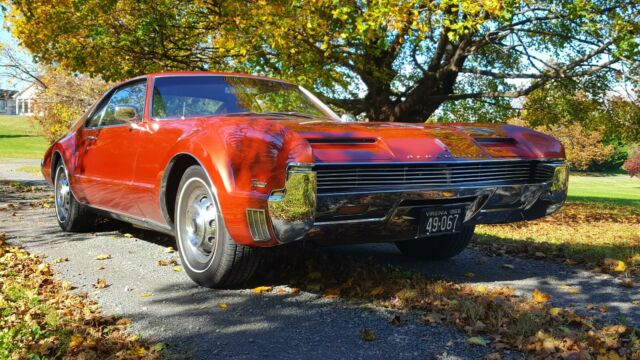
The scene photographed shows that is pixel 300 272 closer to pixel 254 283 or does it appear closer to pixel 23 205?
pixel 254 283

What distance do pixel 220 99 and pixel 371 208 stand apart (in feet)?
6.26

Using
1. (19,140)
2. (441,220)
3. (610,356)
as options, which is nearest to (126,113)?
(441,220)

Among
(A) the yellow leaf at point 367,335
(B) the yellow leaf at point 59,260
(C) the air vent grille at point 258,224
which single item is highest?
(C) the air vent grille at point 258,224

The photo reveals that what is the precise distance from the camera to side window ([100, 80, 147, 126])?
5.25m

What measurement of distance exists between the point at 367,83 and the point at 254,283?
9545 mm

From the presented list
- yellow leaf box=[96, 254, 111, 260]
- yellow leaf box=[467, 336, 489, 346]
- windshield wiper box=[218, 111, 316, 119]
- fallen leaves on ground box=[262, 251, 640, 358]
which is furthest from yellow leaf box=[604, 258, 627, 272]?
yellow leaf box=[96, 254, 111, 260]

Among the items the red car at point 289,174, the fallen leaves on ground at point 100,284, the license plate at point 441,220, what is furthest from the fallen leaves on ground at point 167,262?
the license plate at point 441,220

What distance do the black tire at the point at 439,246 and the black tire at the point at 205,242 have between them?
1869 mm

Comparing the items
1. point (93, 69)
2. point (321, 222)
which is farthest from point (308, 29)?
point (321, 222)

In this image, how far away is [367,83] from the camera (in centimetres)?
1327

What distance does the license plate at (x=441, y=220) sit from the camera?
3.86 meters

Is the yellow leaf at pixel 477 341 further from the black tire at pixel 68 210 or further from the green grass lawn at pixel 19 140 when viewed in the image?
the green grass lawn at pixel 19 140

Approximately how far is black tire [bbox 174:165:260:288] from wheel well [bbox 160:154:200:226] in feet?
0.42

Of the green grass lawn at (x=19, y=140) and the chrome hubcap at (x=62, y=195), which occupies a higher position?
the chrome hubcap at (x=62, y=195)
